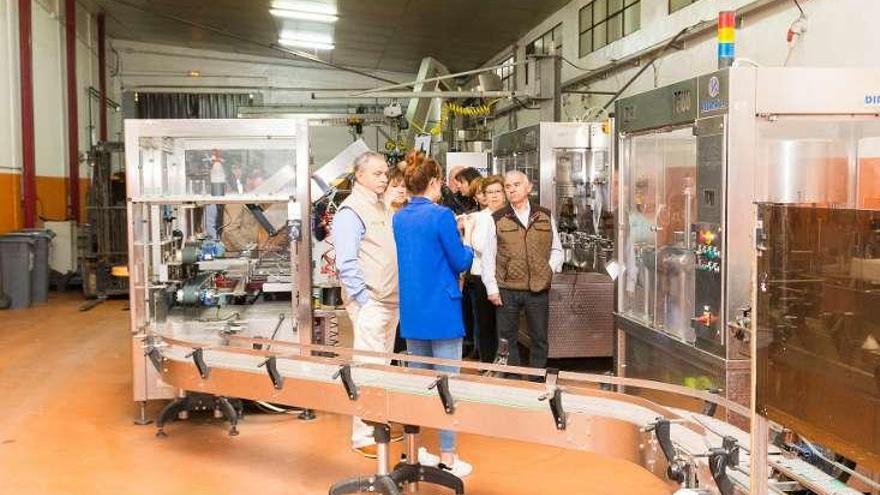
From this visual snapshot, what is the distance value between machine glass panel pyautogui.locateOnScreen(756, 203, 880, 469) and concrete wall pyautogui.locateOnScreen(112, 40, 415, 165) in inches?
532

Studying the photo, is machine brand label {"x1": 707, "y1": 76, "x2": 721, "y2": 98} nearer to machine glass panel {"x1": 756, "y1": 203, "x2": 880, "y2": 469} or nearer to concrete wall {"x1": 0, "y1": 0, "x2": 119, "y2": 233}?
machine glass panel {"x1": 756, "y1": 203, "x2": 880, "y2": 469}

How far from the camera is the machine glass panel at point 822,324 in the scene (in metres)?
1.55

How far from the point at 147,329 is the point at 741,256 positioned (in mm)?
2743

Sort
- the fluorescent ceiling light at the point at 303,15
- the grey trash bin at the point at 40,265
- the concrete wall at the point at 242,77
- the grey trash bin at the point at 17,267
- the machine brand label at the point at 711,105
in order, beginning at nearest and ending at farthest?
the machine brand label at the point at 711,105
the grey trash bin at the point at 17,267
the grey trash bin at the point at 40,265
the fluorescent ceiling light at the point at 303,15
the concrete wall at the point at 242,77

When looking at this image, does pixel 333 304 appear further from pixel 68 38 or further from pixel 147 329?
pixel 68 38

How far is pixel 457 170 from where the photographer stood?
6.07 m

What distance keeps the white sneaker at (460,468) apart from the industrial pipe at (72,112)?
9.32m

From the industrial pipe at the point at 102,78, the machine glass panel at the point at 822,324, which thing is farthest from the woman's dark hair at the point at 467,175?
the industrial pipe at the point at 102,78

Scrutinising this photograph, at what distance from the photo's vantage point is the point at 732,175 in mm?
3178

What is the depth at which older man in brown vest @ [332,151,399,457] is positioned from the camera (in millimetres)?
3719

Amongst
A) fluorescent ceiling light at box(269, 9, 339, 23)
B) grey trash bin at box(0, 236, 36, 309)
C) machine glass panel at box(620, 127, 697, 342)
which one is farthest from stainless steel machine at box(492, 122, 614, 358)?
grey trash bin at box(0, 236, 36, 309)

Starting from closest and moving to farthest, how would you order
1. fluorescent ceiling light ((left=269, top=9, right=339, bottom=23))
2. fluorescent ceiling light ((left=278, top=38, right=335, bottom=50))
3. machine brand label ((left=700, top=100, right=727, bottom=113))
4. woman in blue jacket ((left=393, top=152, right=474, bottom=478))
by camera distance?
1. machine brand label ((left=700, top=100, right=727, bottom=113))
2. woman in blue jacket ((left=393, top=152, right=474, bottom=478))
3. fluorescent ceiling light ((left=269, top=9, right=339, bottom=23))
4. fluorescent ceiling light ((left=278, top=38, right=335, bottom=50))

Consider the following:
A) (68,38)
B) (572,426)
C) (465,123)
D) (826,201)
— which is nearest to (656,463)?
(572,426)

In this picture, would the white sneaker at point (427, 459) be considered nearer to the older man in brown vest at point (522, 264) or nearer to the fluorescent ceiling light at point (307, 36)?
A: the older man in brown vest at point (522, 264)
